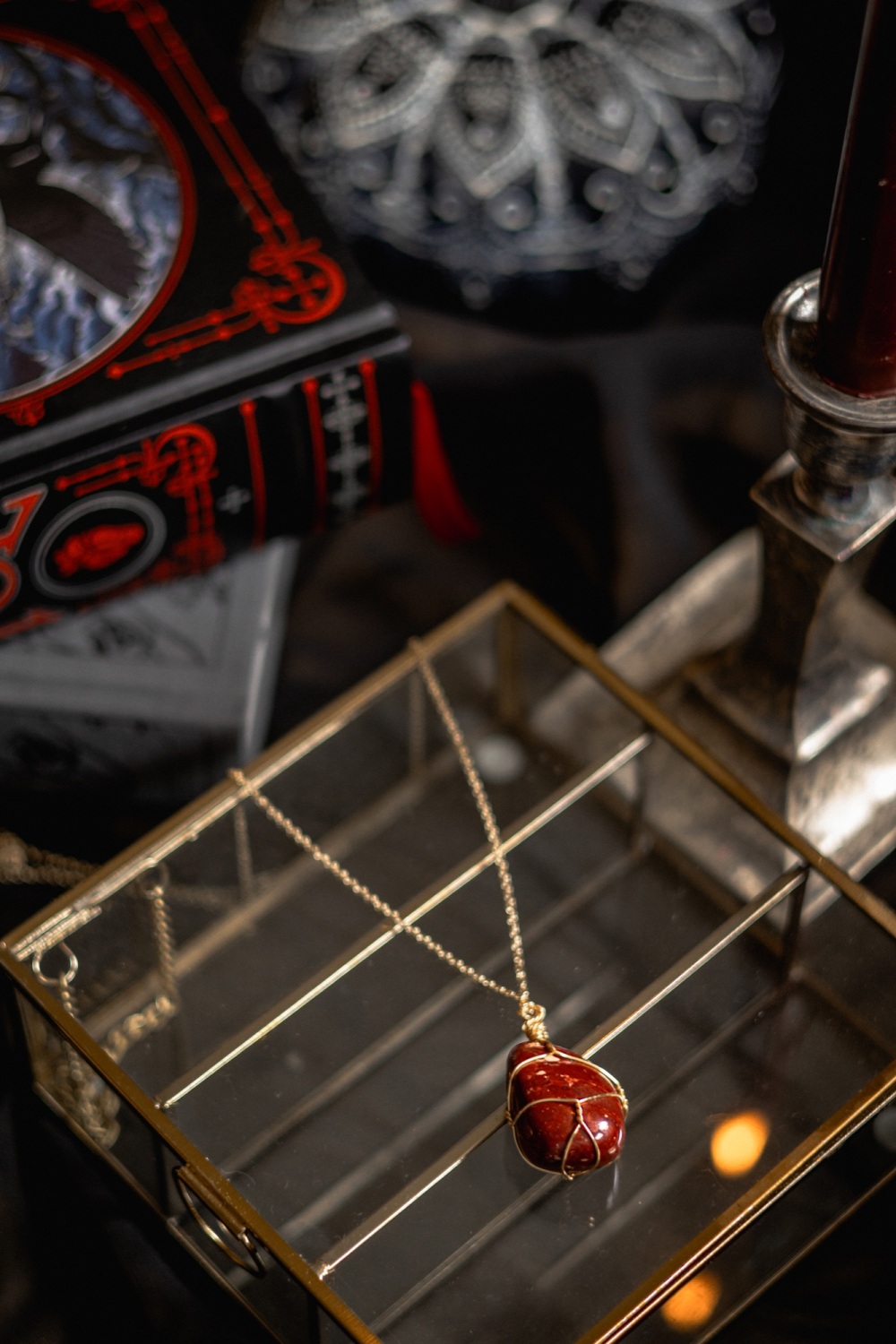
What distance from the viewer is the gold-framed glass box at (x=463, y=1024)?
74 cm

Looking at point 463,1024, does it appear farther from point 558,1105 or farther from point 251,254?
point 251,254

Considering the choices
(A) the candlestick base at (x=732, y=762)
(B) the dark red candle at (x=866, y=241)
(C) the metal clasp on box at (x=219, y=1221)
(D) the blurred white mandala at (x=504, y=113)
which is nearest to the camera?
(B) the dark red candle at (x=866, y=241)

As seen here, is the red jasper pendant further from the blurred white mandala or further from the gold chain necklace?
the blurred white mandala

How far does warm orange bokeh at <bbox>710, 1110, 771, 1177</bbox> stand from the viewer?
751 mm

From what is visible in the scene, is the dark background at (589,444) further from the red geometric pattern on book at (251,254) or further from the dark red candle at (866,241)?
the dark red candle at (866,241)

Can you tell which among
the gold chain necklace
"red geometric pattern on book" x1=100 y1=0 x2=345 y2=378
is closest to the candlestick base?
the gold chain necklace

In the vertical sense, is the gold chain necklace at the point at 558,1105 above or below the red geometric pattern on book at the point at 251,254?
below

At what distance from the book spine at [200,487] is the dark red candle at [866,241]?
259 mm

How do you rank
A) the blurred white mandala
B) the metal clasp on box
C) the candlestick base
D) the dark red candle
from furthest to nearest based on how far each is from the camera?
the blurred white mandala < the candlestick base < the metal clasp on box < the dark red candle

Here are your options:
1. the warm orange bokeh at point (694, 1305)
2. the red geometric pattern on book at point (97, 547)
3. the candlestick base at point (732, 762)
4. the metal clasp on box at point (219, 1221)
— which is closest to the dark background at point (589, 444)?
the candlestick base at point (732, 762)

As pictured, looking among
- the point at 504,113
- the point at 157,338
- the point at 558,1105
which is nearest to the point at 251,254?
the point at 157,338

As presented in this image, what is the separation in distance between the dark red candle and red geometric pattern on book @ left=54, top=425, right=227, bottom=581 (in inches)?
12.2

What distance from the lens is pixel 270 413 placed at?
0.87 metres

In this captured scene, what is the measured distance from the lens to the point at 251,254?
0.89 meters
